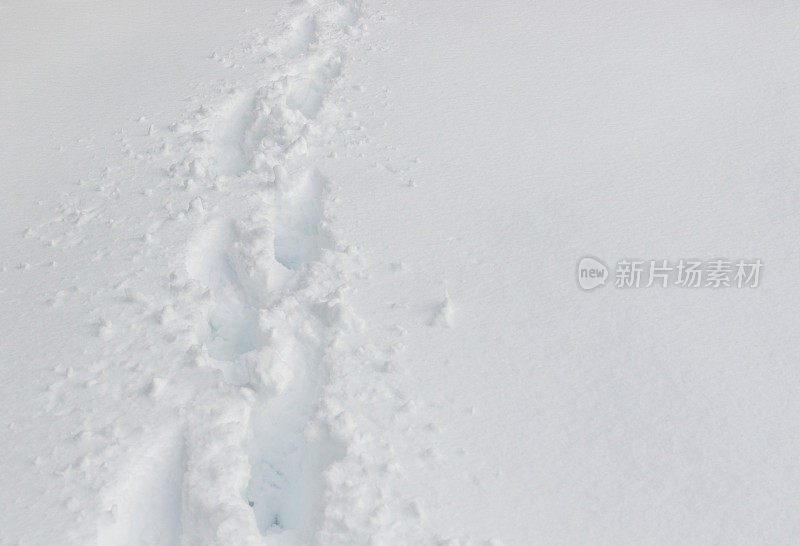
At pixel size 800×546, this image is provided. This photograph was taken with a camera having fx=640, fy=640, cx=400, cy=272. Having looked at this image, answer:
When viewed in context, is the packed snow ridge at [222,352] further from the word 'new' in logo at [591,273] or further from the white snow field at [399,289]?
the word 'new' in logo at [591,273]

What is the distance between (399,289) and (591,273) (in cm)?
77

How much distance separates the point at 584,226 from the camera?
277 centimetres

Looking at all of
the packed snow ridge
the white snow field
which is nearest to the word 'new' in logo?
the white snow field

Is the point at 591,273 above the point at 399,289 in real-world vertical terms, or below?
below

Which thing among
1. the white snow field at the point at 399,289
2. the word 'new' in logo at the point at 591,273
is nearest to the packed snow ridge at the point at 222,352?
the white snow field at the point at 399,289

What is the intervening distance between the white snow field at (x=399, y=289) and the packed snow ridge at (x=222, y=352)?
0.03ft

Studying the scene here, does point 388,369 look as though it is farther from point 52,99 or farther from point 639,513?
point 52,99

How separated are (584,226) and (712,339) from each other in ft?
2.39

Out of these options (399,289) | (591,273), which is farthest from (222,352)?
(591,273)

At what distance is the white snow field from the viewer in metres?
1.85

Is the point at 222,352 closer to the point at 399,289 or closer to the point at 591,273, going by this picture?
the point at 399,289

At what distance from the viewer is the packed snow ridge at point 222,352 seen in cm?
183

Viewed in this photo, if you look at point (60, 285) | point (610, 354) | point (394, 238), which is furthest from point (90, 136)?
point (610, 354)

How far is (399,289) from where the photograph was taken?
8.14 ft
